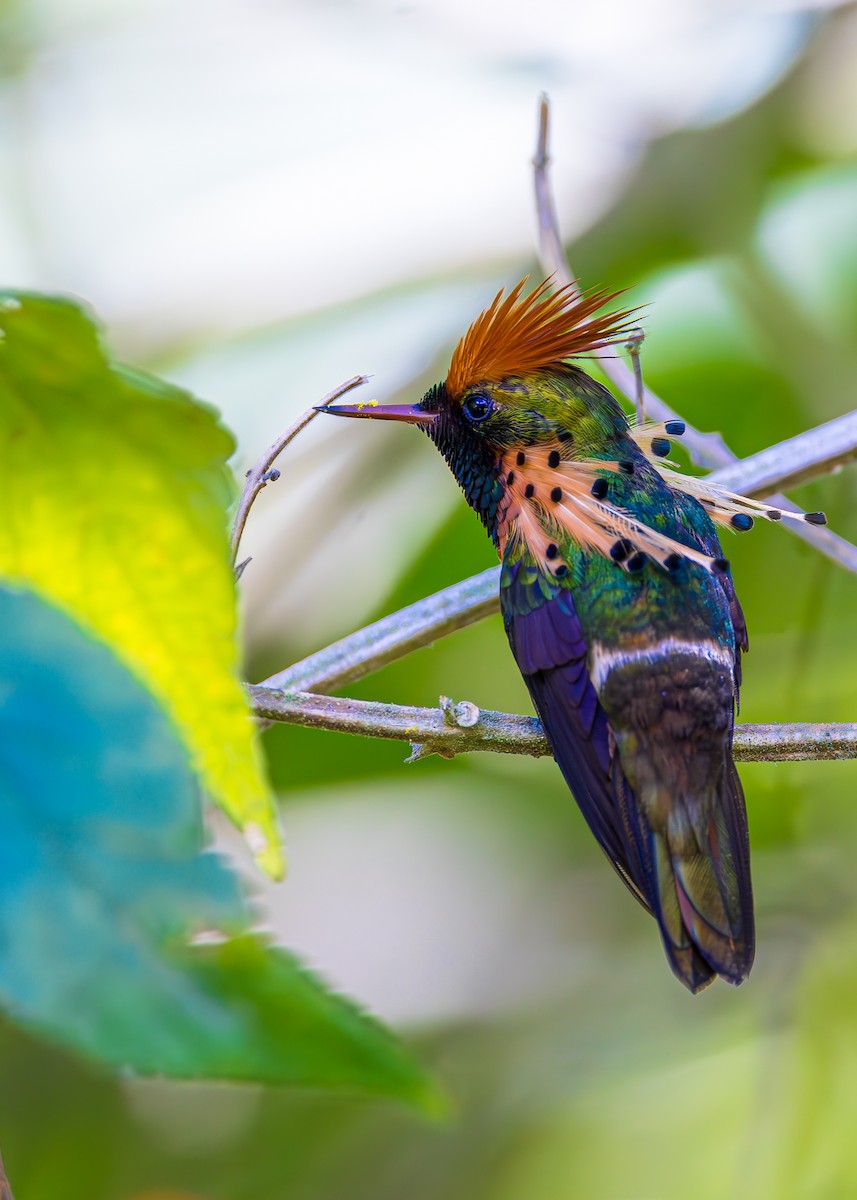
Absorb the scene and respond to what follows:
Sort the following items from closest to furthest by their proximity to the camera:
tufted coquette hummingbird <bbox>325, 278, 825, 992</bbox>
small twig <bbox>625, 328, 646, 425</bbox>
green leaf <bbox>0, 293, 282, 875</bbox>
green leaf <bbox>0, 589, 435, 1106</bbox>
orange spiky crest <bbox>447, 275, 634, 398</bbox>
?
green leaf <bbox>0, 589, 435, 1106</bbox>, green leaf <bbox>0, 293, 282, 875</bbox>, tufted coquette hummingbird <bbox>325, 278, 825, 992</bbox>, small twig <bbox>625, 328, 646, 425</bbox>, orange spiky crest <bbox>447, 275, 634, 398</bbox>

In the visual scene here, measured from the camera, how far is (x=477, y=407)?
2.14m

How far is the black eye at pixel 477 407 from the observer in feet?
6.98

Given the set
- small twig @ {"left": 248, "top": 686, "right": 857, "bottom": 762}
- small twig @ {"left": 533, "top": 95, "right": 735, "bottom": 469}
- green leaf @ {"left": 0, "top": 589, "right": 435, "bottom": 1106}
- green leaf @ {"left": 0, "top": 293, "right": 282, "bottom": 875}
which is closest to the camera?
green leaf @ {"left": 0, "top": 589, "right": 435, "bottom": 1106}

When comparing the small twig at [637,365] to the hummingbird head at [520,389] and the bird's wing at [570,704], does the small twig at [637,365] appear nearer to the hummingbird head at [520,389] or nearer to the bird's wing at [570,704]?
the hummingbird head at [520,389]

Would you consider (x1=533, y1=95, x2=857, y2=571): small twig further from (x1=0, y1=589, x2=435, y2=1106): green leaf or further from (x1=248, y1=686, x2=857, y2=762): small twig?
(x1=0, y1=589, x2=435, y2=1106): green leaf

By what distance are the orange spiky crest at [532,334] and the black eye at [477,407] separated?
1.2 inches

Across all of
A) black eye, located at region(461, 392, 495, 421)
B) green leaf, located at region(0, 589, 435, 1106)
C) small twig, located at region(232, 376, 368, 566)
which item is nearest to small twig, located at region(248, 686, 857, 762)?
small twig, located at region(232, 376, 368, 566)

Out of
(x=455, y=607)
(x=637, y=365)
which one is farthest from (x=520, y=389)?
(x=455, y=607)

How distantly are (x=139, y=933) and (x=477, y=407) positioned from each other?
1891mm

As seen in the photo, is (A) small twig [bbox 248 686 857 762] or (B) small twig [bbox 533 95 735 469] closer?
(A) small twig [bbox 248 686 857 762]

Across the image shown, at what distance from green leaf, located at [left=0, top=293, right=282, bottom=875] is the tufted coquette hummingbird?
129cm

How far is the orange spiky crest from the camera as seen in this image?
2.03 m

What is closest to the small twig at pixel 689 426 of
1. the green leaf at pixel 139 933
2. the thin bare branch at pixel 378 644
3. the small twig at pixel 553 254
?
the small twig at pixel 553 254

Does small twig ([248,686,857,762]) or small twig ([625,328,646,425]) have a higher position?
small twig ([625,328,646,425])
